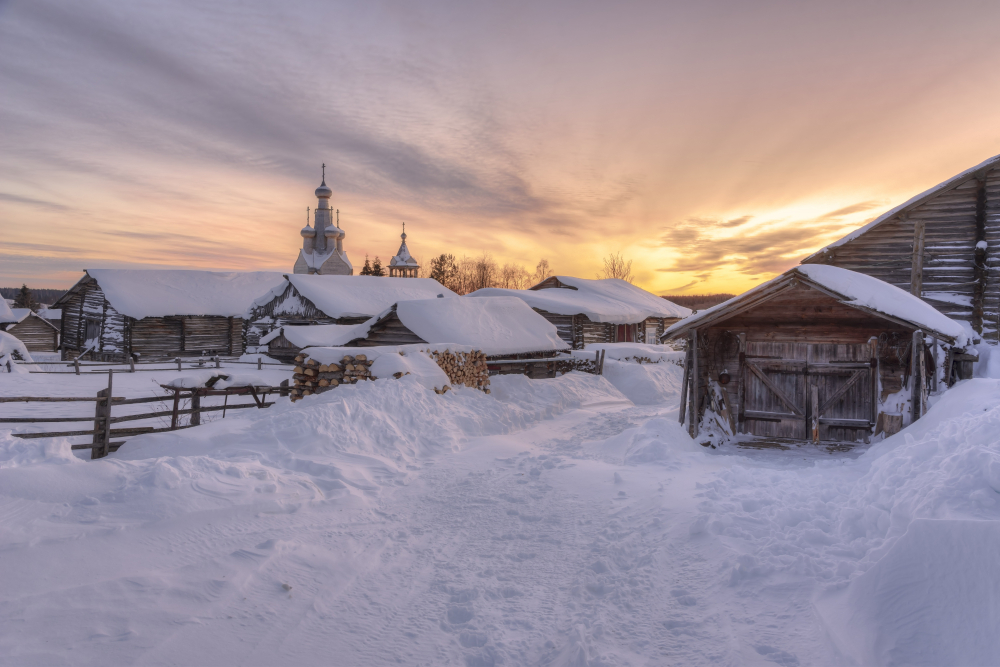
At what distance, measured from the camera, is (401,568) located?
4.85 metres

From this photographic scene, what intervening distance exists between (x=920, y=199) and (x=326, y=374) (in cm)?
1579

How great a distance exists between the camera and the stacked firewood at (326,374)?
37.5 ft

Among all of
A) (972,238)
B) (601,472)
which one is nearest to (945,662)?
(601,472)

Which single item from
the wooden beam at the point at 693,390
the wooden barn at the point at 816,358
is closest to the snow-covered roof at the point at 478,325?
the wooden beam at the point at 693,390

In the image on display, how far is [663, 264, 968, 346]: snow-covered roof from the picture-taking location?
820 cm

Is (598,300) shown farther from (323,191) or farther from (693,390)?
(323,191)

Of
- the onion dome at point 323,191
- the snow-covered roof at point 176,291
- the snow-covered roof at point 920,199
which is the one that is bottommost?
the snow-covered roof at point 176,291

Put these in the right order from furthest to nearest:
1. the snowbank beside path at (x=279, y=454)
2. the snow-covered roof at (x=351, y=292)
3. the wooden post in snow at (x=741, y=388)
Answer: the snow-covered roof at (x=351, y=292), the wooden post in snow at (x=741, y=388), the snowbank beside path at (x=279, y=454)

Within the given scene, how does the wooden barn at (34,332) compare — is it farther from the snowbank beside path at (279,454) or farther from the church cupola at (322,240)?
the snowbank beside path at (279,454)

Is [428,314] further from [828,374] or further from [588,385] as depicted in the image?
[828,374]

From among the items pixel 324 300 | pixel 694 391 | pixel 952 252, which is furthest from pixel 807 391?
pixel 324 300

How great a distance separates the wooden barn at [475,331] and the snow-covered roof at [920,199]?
28.9 ft

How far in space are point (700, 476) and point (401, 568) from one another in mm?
4545

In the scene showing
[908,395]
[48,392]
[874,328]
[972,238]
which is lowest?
[48,392]
